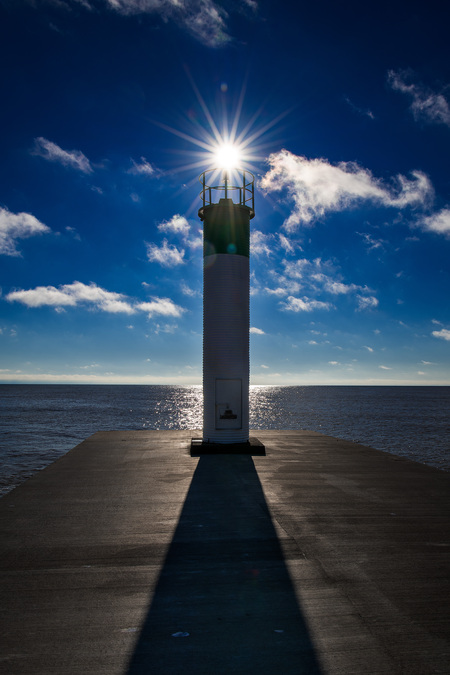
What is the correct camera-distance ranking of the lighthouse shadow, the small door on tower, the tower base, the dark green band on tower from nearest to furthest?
the lighthouse shadow
the tower base
the small door on tower
the dark green band on tower

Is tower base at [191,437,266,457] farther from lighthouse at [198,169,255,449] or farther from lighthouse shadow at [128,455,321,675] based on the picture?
lighthouse shadow at [128,455,321,675]

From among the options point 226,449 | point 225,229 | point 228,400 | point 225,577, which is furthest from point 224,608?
point 225,229

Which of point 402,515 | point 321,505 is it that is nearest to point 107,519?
point 321,505

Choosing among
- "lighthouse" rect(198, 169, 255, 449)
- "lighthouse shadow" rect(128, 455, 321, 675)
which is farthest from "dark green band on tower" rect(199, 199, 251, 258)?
"lighthouse shadow" rect(128, 455, 321, 675)

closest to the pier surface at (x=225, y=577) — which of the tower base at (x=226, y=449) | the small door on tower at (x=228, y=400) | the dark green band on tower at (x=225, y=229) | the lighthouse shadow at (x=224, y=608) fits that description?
the lighthouse shadow at (x=224, y=608)

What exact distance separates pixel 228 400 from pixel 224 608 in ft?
30.3

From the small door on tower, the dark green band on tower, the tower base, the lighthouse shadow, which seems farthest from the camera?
the dark green band on tower

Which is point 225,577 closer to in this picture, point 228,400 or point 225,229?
point 228,400

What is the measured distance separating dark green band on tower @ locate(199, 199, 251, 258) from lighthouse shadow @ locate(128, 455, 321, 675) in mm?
8868

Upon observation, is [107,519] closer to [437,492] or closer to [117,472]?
[117,472]

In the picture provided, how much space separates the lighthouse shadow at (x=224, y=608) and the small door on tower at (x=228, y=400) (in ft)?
20.5

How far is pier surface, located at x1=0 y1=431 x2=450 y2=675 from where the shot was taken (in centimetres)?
359

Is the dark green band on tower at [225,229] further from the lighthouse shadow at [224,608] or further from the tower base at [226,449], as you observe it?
the lighthouse shadow at [224,608]

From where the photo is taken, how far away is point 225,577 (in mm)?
5004
